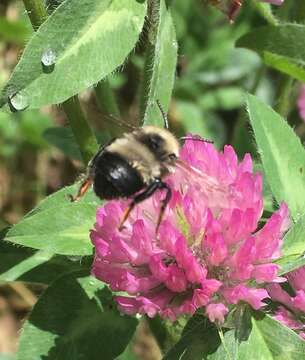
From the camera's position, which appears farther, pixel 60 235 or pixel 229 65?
pixel 229 65

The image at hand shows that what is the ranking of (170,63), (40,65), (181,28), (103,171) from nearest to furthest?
(103,171) < (40,65) < (170,63) < (181,28)

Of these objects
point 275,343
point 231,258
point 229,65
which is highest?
point 231,258

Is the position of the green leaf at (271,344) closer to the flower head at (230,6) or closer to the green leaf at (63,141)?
the flower head at (230,6)

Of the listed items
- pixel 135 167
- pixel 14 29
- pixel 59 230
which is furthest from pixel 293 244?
pixel 14 29

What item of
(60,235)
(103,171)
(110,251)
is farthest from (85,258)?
(103,171)

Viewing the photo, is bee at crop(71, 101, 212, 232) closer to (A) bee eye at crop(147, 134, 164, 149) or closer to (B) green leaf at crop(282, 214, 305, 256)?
(A) bee eye at crop(147, 134, 164, 149)

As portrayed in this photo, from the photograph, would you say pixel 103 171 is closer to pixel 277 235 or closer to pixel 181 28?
pixel 277 235

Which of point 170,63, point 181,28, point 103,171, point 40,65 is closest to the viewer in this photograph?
point 103,171
